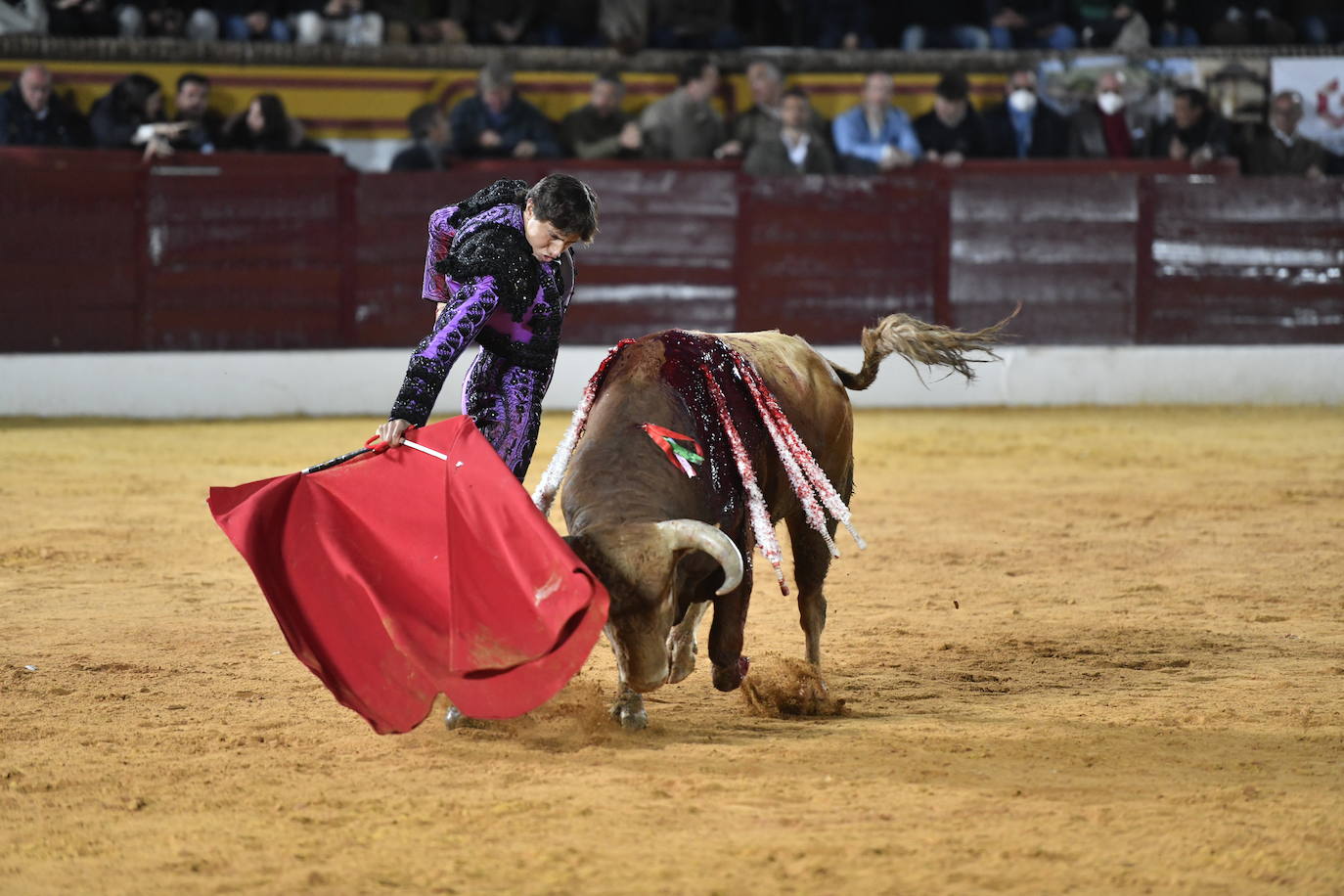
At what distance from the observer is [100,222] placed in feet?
32.7

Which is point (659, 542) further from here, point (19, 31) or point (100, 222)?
point (19, 31)

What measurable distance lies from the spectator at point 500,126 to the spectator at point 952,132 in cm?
262

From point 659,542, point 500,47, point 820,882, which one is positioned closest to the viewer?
point 820,882

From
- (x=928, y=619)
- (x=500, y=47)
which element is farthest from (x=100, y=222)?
(x=928, y=619)

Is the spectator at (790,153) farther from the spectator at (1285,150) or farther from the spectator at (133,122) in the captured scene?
the spectator at (133,122)

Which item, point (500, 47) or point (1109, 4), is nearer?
point (500, 47)

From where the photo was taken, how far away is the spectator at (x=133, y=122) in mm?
9758

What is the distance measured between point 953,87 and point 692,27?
1.88 m

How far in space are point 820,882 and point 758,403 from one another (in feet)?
5.14

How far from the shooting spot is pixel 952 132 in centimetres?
1107

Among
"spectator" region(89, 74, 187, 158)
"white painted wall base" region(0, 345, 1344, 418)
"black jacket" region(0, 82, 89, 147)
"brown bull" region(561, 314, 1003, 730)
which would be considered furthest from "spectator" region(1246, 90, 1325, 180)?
"black jacket" region(0, 82, 89, 147)

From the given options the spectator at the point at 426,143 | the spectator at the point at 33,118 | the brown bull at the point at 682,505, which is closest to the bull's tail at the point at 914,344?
the brown bull at the point at 682,505

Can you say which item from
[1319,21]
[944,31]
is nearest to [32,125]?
[944,31]

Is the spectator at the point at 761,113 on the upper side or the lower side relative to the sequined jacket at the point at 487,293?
upper
